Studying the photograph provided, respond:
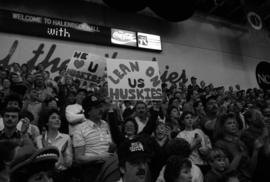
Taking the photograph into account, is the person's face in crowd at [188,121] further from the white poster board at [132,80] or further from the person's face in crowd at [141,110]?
the white poster board at [132,80]

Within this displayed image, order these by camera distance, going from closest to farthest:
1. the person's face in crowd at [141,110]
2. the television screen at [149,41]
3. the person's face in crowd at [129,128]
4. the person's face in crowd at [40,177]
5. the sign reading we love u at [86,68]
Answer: the person's face in crowd at [40,177], the person's face in crowd at [129,128], the person's face in crowd at [141,110], the sign reading we love u at [86,68], the television screen at [149,41]

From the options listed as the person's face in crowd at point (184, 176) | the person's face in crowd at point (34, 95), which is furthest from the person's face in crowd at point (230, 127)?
the person's face in crowd at point (34, 95)

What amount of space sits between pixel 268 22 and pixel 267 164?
1137cm

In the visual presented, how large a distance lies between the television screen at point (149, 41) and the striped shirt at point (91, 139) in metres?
6.53

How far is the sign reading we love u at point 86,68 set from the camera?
4.84 m

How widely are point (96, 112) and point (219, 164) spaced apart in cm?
141

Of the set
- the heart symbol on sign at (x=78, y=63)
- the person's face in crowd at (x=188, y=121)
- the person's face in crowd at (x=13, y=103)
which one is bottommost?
the person's face in crowd at (x=188, y=121)

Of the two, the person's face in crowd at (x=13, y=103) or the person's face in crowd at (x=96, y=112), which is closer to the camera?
the person's face in crowd at (x=96, y=112)

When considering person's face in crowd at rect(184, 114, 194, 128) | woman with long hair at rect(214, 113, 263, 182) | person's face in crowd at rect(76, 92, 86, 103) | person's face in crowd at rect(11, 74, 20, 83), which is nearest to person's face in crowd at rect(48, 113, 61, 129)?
person's face in crowd at rect(76, 92, 86, 103)

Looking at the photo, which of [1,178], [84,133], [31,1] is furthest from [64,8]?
[1,178]

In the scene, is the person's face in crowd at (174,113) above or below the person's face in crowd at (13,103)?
below

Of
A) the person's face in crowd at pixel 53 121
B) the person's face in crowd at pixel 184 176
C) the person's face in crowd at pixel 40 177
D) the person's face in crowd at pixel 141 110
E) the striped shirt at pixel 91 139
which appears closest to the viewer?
the person's face in crowd at pixel 40 177

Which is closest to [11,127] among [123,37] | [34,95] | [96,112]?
[96,112]

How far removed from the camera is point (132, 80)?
4.67m
